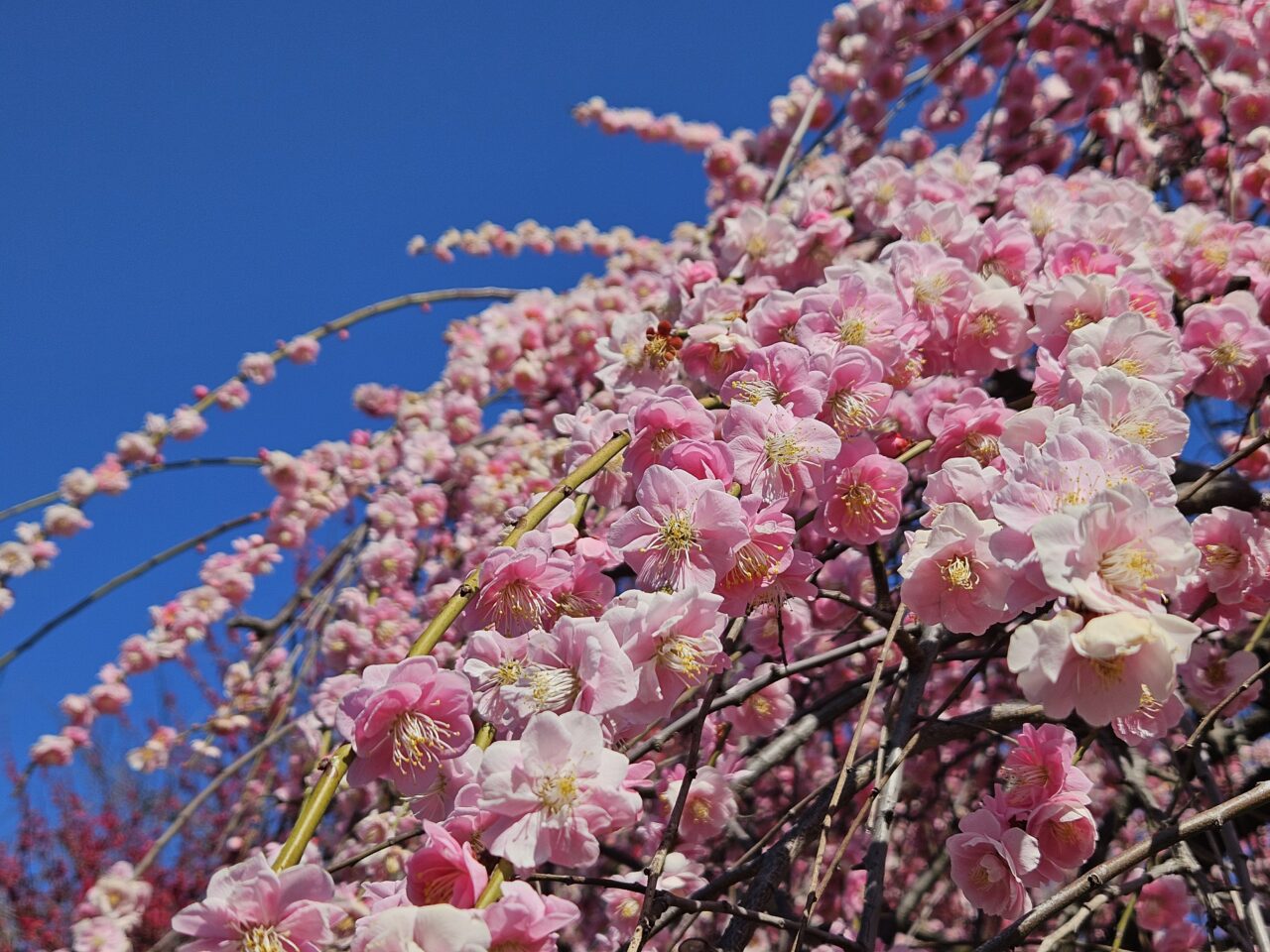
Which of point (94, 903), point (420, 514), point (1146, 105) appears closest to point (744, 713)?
point (420, 514)

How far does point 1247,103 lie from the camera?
8.72 feet

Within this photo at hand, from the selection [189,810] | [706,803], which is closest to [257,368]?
[189,810]

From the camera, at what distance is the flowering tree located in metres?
0.80

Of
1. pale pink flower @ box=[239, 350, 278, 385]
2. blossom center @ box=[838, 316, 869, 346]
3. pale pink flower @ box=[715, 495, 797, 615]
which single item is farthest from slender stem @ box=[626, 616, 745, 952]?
pale pink flower @ box=[239, 350, 278, 385]

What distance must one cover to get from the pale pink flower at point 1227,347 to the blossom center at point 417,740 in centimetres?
141

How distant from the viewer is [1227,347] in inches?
59.4

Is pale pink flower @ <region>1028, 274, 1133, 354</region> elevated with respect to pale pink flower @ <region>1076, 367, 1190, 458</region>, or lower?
elevated

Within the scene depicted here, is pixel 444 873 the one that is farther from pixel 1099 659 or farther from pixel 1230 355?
pixel 1230 355

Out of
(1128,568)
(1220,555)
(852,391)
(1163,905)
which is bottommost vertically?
(1163,905)

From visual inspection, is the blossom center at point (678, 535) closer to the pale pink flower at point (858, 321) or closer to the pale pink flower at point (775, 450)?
the pale pink flower at point (775, 450)

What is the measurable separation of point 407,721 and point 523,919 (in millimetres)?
264

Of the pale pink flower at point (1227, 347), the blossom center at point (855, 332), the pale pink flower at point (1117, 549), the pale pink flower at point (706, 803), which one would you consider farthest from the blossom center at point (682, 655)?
the pale pink flower at point (1227, 347)

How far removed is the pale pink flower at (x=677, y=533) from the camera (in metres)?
0.99

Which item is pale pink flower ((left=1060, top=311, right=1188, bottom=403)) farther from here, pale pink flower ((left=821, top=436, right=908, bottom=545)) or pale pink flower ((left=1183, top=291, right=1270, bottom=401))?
pale pink flower ((left=1183, top=291, right=1270, bottom=401))
